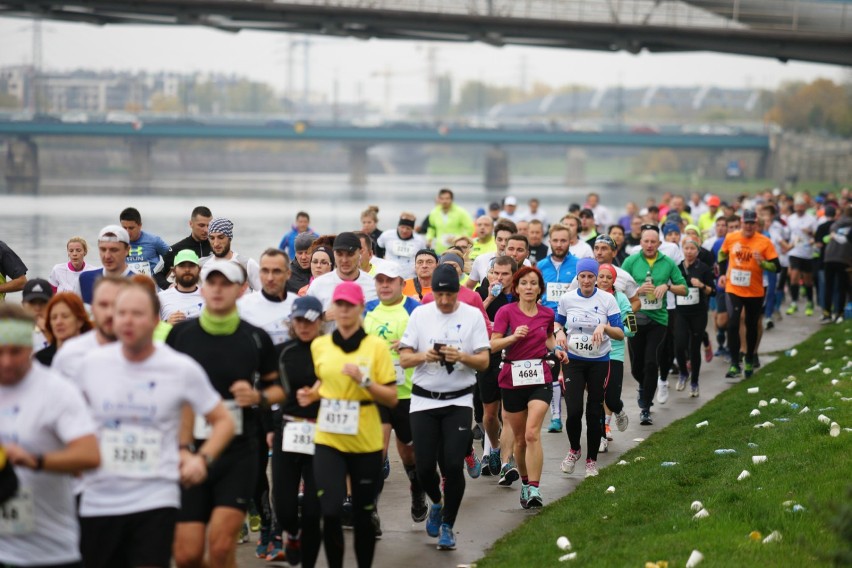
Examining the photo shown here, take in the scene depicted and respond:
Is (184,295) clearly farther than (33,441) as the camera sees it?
Yes

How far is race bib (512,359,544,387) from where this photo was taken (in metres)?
10.8

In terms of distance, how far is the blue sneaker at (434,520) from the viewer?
984 cm

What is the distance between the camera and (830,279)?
948 inches

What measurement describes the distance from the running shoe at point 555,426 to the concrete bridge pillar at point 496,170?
110 metres

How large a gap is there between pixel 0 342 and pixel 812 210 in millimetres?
28536

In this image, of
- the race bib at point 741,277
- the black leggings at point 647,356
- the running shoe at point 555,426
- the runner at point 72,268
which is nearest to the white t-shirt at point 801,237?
the race bib at point 741,277

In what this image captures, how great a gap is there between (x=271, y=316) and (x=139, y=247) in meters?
4.84

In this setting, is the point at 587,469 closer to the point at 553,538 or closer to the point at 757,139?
the point at 553,538

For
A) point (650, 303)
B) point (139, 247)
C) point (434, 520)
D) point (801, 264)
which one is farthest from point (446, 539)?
point (801, 264)

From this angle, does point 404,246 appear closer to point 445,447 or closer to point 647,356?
point 647,356

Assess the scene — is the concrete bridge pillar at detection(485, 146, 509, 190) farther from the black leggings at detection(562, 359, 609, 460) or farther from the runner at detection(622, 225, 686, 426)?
the black leggings at detection(562, 359, 609, 460)

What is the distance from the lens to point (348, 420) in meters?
8.13

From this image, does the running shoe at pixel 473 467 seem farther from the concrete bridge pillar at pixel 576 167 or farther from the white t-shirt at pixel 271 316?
the concrete bridge pillar at pixel 576 167

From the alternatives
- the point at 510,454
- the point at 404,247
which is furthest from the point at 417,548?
the point at 404,247
